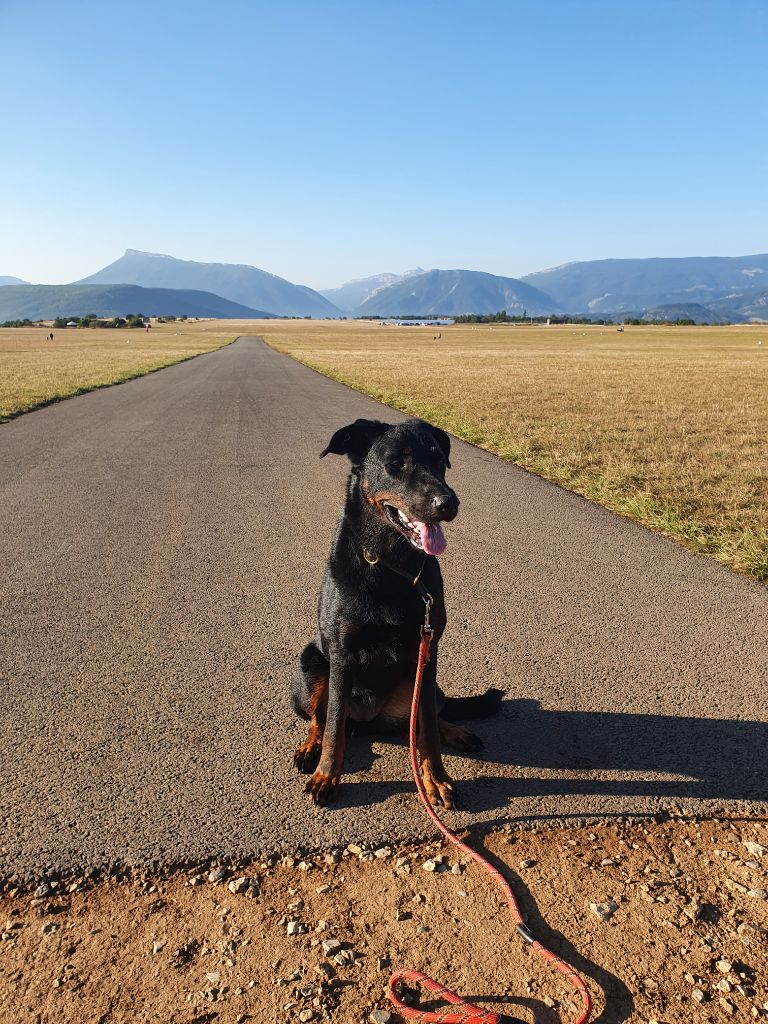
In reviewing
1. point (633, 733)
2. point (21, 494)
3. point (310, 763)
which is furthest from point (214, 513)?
point (633, 733)

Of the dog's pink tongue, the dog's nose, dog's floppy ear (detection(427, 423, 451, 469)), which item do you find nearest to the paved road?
→ the dog's pink tongue

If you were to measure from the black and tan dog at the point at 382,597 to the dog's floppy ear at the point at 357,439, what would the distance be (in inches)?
0.4

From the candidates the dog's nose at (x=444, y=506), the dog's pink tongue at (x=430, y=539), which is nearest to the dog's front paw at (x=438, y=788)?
the dog's pink tongue at (x=430, y=539)

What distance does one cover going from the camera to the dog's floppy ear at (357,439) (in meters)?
3.30

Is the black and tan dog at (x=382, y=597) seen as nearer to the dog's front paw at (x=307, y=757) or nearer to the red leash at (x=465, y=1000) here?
the dog's front paw at (x=307, y=757)

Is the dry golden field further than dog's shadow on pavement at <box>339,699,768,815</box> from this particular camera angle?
Yes

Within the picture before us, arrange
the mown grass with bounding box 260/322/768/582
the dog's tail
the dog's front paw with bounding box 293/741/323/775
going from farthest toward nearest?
1. the mown grass with bounding box 260/322/768/582
2. the dog's tail
3. the dog's front paw with bounding box 293/741/323/775

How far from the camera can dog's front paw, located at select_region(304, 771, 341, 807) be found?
118 inches

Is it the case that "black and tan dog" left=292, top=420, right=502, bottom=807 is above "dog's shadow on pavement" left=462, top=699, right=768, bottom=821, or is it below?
above

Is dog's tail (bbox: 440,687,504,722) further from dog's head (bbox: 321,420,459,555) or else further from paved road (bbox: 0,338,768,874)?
dog's head (bbox: 321,420,459,555)

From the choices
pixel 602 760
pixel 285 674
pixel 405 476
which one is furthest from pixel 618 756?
pixel 285 674

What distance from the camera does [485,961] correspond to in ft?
7.13

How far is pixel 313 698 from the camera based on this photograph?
11.0 feet

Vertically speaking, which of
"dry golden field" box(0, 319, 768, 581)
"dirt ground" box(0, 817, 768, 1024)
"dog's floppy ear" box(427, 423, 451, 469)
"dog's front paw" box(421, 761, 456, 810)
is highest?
"dog's floppy ear" box(427, 423, 451, 469)
